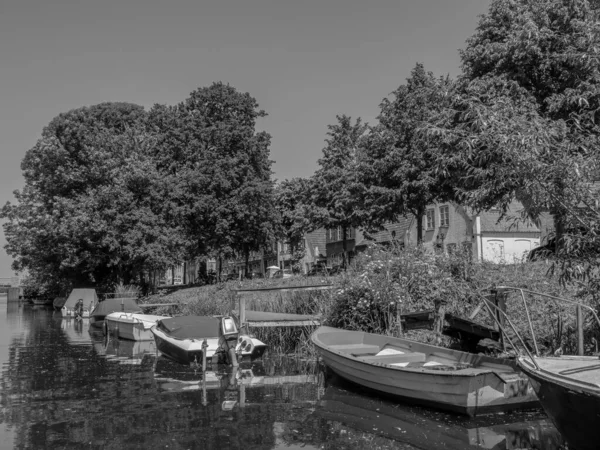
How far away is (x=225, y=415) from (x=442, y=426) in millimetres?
4361

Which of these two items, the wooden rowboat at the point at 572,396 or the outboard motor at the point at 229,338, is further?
the outboard motor at the point at 229,338

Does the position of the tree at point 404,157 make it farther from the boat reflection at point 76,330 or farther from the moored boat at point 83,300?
the moored boat at point 83,300

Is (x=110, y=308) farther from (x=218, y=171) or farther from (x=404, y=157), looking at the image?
(x=404, y=157)

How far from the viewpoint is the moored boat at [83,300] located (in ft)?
150

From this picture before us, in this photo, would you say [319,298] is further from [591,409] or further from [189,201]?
[189,201]

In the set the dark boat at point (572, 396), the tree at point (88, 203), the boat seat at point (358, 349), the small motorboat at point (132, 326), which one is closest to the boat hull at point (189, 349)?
the boat seat at point (358, 349)

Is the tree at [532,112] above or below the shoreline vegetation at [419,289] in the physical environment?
above

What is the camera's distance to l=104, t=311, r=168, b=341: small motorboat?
29453mm

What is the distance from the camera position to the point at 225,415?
12820mm

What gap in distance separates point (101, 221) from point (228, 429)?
36311mm

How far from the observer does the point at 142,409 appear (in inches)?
530

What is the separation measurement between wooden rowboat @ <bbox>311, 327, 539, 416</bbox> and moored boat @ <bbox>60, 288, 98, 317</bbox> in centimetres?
3334

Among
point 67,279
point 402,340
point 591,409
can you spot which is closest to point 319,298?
point 402,340

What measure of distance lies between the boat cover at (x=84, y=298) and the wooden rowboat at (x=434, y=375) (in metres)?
33.9
